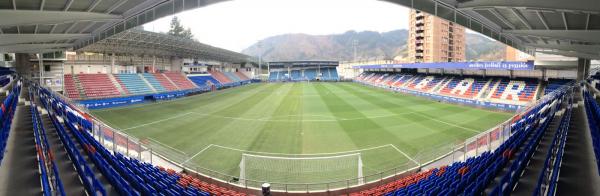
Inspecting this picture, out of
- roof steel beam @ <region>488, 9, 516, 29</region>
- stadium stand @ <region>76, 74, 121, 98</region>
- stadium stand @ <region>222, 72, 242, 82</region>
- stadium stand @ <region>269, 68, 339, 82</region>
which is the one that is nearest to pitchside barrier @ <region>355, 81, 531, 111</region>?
roof steel beam @ <region>488, 9, 516, 29</region>

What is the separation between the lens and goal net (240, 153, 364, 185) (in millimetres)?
12281

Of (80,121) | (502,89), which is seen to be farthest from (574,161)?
(502,89)

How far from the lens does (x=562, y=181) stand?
254 inches

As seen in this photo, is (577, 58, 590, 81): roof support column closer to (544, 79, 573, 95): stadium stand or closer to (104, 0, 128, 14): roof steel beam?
(544, 79, 573, 95): stadium stand

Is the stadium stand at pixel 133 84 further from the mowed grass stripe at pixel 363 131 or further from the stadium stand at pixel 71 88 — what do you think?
the mowed grass stripe at pixel 363 131

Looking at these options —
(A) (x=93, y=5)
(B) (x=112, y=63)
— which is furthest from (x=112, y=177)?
(B) (x=112, y=63)

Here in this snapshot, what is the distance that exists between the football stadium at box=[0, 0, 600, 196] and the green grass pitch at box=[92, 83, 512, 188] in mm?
128

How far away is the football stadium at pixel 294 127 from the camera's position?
7.32m

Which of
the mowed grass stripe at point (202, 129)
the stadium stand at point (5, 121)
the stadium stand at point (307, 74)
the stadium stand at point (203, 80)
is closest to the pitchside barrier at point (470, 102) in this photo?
the mowed grass stripe at point (202, 129)

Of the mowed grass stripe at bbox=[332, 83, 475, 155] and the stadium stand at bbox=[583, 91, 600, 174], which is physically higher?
the stadium stand at bbox=[583, 91, 600, 174]

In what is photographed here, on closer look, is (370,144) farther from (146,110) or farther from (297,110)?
(146,110)


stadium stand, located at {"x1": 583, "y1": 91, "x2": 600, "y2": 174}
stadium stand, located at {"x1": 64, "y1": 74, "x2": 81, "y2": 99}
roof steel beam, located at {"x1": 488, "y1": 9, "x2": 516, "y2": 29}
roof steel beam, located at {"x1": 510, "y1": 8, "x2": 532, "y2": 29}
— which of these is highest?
roof steel beam, located at {"x1": 488, "y1": 9, "x2": 516, "y2": 29}

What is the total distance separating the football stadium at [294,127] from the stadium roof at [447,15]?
0.21 ft

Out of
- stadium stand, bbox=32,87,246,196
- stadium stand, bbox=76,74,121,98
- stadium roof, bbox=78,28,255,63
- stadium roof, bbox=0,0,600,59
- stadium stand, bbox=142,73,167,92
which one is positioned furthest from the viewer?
stadium stand, bbox=142,73,167,92
